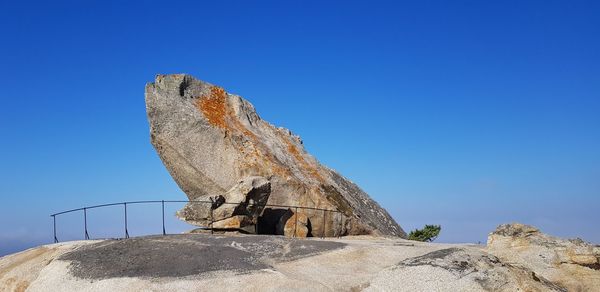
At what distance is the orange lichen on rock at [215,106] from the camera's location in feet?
95.5

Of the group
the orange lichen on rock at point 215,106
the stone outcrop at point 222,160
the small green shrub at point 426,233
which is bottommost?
the small green shrub at point 426,233

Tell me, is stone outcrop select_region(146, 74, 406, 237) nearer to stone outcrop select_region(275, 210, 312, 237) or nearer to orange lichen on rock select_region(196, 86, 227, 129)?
orange lichen on rock select_region(196, 86, 227, 129)

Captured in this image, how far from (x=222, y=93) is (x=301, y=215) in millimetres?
8120

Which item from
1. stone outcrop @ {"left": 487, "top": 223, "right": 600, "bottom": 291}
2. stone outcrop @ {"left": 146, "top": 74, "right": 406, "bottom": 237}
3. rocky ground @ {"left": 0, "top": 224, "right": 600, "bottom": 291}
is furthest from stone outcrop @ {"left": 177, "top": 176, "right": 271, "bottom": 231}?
stone outcrop @ {"left": 487, "top": 223, "right": 600, "bottom": 291}

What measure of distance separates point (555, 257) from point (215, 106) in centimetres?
1745

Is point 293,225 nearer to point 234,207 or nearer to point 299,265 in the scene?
point 234,207

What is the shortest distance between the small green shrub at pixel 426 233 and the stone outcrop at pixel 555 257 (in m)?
16.0

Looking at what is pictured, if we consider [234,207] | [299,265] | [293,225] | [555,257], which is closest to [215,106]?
[234,207]

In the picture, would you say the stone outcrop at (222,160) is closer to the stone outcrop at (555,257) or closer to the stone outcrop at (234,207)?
the stone outcrop at (234,207)

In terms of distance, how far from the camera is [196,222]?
83.4 ft

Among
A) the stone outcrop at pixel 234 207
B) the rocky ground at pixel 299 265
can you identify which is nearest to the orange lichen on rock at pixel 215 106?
the stone outcrop at pixel 234 207

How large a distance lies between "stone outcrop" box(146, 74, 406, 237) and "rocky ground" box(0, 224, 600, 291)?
290 inches

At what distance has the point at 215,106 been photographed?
30250mm

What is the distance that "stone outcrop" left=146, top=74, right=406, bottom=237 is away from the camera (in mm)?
27859
